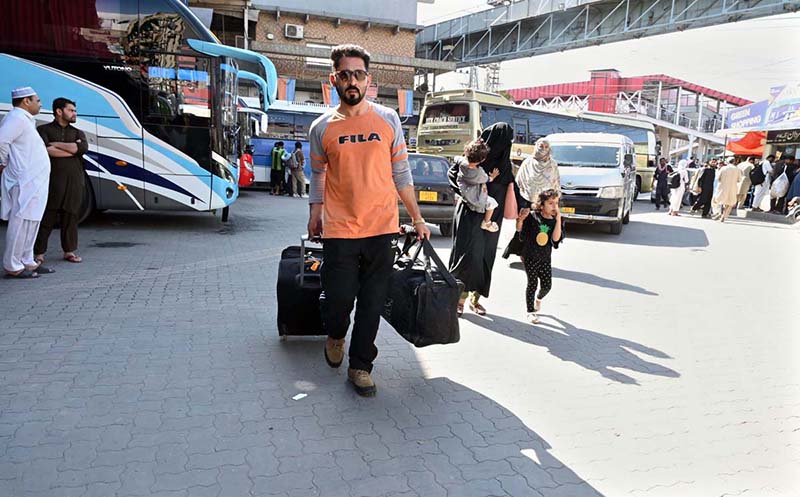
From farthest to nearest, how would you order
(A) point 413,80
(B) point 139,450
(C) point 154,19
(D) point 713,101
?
1. (D) point 713,101
2. (A) point 413,80
3. (C) point 154,19
4. (B) point 139,450

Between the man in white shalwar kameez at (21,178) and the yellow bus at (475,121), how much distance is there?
14.1m

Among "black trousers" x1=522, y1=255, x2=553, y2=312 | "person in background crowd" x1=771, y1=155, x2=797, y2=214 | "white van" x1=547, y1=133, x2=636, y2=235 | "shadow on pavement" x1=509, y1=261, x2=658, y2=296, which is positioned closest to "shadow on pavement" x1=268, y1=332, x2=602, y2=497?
"black trousers" x1=522, y1=255, x2=553, y2=312

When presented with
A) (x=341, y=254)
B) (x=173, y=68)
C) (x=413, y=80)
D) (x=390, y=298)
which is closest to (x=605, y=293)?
(x=390, y=298)

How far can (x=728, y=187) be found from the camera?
16484 millimetres

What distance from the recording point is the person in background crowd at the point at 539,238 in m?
5.52

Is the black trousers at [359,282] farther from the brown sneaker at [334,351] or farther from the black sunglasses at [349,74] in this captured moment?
the black sunglasses at [349,74]

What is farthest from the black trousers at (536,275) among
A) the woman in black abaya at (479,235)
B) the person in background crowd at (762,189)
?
the person in background crowd at (762,189)

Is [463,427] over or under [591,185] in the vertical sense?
under

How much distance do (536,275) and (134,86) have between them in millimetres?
7418

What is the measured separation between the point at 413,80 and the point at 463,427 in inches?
1206

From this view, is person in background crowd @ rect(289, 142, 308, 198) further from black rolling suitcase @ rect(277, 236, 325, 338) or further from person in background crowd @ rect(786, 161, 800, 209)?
person in background crowd @ rect(786, 161, 800, 209)

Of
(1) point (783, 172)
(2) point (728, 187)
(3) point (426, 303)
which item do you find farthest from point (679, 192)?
(3) point (426, 303)

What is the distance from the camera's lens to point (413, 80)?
32250 mm

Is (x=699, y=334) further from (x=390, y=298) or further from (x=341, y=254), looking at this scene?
(x=341, y=254)
